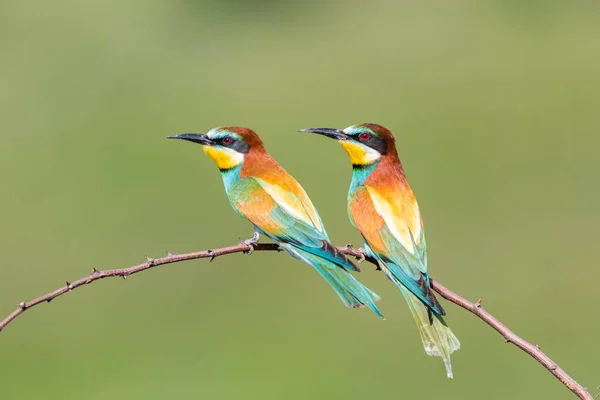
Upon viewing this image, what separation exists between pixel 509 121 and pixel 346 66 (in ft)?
10.8

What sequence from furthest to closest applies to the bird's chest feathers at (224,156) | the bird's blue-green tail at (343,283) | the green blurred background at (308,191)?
the green blurred background at (308,191)
the bird's chest feathers at (224,156)
the bird's blue-green tail at (343,283)

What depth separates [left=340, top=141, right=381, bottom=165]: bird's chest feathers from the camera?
1835mm

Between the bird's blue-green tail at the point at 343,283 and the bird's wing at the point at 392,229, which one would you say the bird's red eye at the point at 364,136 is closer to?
the bird's wing at the point at 392,229

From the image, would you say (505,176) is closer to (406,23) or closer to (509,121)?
(509,121)

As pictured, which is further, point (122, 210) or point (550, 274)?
point (122, 210)

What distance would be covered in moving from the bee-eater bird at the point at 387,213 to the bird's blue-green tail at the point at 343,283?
0.07m

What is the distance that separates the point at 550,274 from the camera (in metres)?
10.1

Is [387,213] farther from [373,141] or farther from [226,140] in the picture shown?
[226,140]

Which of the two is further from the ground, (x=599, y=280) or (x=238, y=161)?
(x=238, y=161)

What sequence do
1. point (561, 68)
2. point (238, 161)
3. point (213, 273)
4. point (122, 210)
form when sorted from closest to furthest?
1. point (238, 161)
2. point (213, 273)
3. point (122, 210)
4. point (561, 68)

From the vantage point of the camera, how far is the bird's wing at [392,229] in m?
1.79

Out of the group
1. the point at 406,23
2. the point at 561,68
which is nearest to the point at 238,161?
the point at 561,68

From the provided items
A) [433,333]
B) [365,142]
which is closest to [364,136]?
[365,142]

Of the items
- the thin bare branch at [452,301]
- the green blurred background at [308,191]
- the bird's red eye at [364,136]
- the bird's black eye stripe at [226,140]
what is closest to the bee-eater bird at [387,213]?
the bird's red eye at [364,136]
